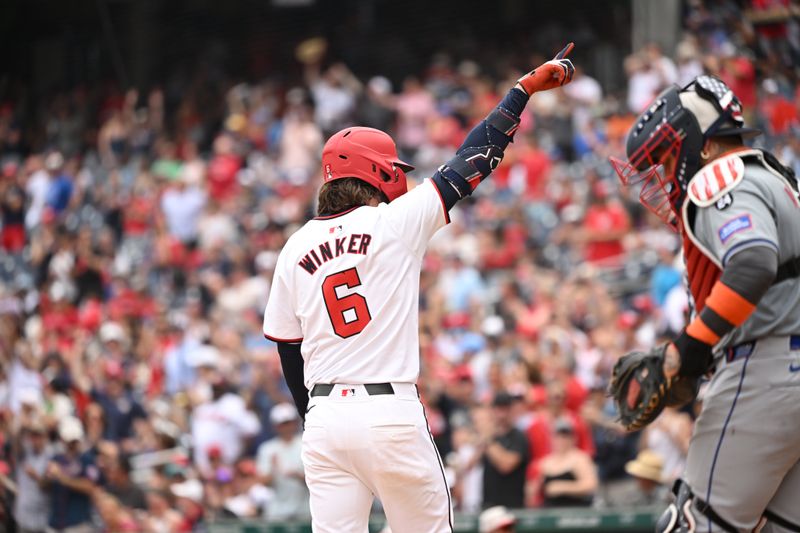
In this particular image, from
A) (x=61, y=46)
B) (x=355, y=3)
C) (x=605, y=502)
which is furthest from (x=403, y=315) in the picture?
(x=61, y=46)

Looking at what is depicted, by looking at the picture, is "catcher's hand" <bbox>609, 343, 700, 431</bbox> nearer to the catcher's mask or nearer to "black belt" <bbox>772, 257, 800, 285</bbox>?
"black belt" <bbox>772, 257, 800, 285</bbox>

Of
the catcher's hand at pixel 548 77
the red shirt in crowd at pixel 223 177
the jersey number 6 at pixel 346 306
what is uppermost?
the red shirt in crowd at pixel 223 177

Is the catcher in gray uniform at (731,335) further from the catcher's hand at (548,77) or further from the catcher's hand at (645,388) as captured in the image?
the catcher's hand at (548,77)

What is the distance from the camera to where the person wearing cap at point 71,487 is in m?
12.3

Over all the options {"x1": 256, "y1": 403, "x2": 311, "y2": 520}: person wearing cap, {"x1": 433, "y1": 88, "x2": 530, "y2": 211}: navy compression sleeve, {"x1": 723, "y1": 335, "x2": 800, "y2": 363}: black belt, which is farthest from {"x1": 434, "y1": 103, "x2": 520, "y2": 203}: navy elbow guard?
{"x1": 256, "y1": 403, "x2": 311, "y2": 520}: person wearing cap

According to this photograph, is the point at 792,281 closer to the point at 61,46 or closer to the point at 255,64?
the point at 255,64

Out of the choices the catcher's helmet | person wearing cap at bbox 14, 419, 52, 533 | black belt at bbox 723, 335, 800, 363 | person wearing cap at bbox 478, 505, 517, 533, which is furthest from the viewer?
person wearing cap at bbox 14, 419, 52, 533

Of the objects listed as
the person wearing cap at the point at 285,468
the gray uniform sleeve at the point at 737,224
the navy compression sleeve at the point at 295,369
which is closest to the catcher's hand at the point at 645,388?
the gray uniform sleeve at the point at 737,224

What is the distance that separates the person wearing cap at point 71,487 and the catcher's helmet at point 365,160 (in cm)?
783

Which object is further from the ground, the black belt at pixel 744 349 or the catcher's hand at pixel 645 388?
the black belt at pixel 744 349

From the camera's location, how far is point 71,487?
1234cm

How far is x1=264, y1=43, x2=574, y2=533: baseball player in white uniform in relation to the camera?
500 centimetres

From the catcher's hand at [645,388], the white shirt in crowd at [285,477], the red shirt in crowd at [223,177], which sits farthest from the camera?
the red shirt in crowd at [223,177]

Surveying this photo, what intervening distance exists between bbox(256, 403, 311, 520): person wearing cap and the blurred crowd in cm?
3
